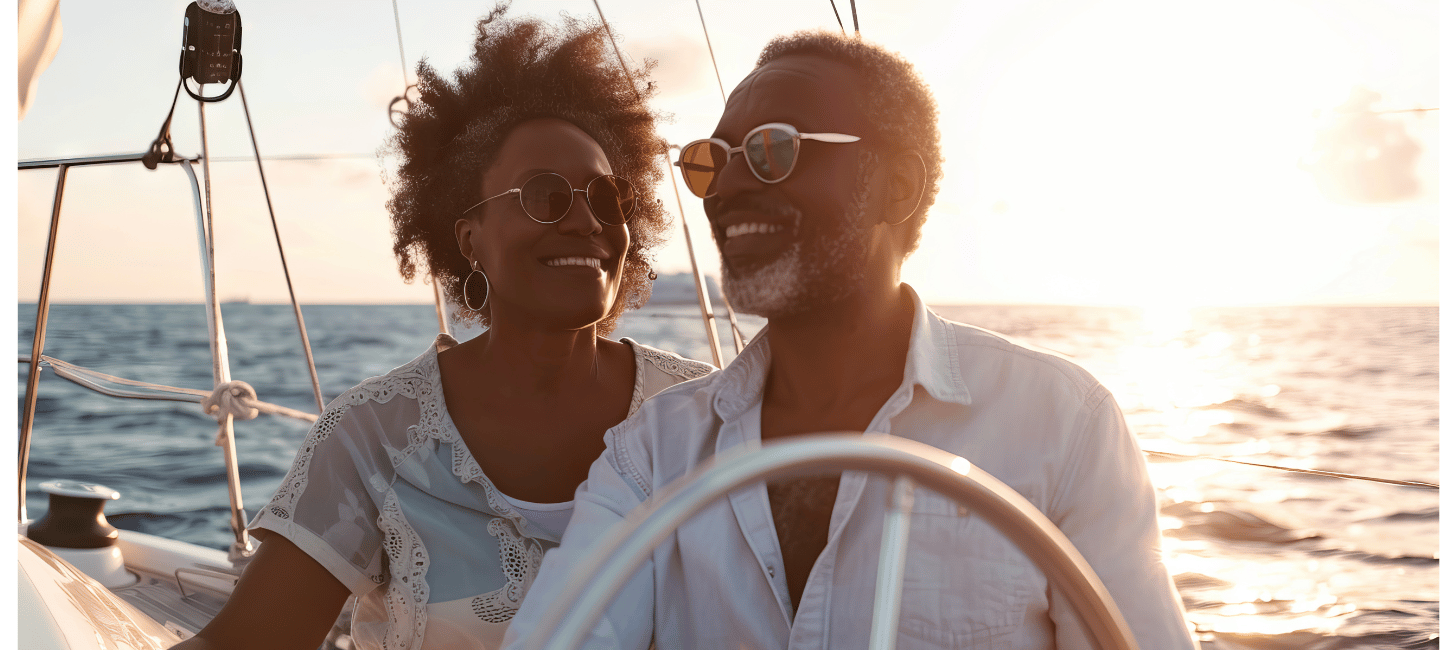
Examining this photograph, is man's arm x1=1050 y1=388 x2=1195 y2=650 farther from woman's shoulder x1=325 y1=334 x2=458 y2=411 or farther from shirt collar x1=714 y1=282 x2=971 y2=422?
woman's shoulder x1=325 y1=334 x2=458 y2=411

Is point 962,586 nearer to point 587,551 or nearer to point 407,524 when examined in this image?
point 587,551

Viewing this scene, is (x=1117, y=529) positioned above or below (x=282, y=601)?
above

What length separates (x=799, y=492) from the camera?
4.89 ft

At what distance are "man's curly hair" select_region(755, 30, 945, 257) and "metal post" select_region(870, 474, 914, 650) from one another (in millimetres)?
954

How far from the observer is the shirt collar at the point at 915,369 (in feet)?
4.58

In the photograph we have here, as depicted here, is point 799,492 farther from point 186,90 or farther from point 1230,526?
point 1230,526

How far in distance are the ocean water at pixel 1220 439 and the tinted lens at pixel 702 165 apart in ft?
2.03

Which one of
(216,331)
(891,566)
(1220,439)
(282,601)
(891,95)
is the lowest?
(1220,439)

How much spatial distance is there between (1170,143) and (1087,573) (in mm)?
5270

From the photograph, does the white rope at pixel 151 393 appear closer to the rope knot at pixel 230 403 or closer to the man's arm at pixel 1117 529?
the rope knot at pixel 230 403

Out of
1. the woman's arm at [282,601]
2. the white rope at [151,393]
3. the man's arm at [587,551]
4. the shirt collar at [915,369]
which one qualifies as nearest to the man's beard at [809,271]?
the shirt collar at [915,369]

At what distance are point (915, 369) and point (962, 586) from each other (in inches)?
12.5

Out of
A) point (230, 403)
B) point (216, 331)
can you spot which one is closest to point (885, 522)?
point (230, 403)

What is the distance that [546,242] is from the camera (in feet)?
5.99
